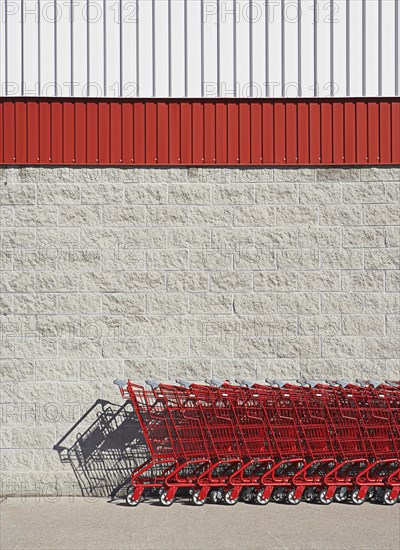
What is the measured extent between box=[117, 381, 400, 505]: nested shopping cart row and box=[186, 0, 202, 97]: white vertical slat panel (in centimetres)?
347

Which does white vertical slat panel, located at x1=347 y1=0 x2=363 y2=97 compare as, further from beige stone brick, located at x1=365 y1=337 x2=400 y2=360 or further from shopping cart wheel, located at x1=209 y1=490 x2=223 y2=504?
shopping cart wheel, located at x1=209 y1=490 x2=223 y2=504

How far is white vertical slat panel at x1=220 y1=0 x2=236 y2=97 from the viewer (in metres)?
9.98

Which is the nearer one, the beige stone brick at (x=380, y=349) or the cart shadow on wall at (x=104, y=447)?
the cart shadow on wall at (x=104, y=447)

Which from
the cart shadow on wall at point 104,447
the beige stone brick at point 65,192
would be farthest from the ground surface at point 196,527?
the beige stone brick at point 65,192

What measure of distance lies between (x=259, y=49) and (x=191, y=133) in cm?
127

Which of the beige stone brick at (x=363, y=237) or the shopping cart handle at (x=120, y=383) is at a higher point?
the beige stone brick at (x=363, y=237)

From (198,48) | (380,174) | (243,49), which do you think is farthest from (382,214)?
(198,48)

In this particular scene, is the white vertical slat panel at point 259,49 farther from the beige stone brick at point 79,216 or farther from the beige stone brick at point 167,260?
the beige stone brick at point 79,216

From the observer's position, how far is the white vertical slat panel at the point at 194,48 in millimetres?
10008

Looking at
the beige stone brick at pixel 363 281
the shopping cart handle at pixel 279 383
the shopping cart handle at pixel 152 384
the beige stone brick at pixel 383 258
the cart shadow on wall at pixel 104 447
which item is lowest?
the cart shadow on wall at pixel 104 447

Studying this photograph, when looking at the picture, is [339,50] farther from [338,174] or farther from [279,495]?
[279,495]

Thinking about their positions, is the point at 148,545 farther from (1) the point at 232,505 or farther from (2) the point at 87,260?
(2) the point at 87,260

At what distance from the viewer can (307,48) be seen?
10039mm

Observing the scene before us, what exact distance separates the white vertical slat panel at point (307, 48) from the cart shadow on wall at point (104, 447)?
417 centimetres
